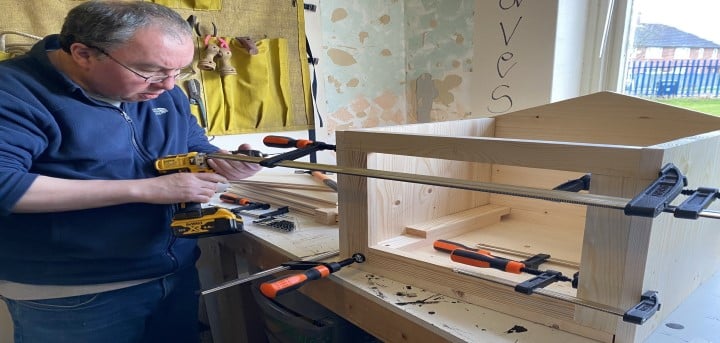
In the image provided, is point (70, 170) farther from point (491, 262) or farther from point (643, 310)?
point (643, 310)

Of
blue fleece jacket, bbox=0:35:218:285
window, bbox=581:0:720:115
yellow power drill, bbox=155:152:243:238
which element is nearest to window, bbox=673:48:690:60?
window, bbox=581:0:720:115

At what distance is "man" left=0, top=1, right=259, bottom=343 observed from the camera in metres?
0.83

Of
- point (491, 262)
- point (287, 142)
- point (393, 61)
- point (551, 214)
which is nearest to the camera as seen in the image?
point (491, 262)

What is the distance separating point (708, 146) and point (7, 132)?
120cm

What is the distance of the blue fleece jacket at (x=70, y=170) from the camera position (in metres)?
0.80

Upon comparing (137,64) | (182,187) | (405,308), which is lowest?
(405,308)

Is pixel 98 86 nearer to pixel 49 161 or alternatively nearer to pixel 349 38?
pixel 49 161

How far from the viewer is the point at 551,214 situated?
1.08m

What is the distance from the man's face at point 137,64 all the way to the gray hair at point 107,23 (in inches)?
0.6

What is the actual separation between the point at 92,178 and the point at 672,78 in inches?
67.3

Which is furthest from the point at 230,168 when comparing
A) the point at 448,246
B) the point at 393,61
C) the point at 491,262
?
the point at 393,61

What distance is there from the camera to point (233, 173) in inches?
41.5

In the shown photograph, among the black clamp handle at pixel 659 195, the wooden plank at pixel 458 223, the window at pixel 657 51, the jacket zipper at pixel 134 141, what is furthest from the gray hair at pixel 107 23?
the window at pixel 657 51

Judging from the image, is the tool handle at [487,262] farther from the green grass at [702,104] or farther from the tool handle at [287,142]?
the green grass at [702,104]
